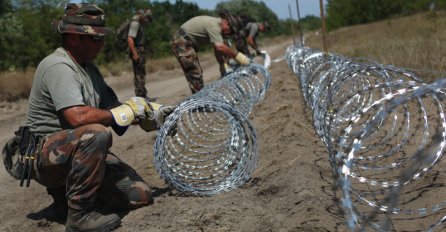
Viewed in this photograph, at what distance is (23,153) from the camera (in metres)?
4.40

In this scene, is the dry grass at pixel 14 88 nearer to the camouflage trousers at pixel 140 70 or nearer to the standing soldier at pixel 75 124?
the camouflage trousers at pixel 140 70

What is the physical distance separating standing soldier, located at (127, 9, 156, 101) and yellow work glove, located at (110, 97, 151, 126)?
6.84 metres

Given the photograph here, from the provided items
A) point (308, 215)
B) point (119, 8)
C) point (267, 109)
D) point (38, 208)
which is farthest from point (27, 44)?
point (308, 215)

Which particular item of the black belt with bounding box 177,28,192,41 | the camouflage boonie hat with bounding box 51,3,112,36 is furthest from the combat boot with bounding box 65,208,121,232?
the black belt with bounding box 177,28,192,41

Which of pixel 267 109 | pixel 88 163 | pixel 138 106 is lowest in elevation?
pixel 267 109

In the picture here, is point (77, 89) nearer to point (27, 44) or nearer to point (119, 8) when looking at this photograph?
point (27, 44)

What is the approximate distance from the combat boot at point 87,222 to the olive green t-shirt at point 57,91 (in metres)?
0.75

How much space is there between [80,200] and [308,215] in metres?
1.84

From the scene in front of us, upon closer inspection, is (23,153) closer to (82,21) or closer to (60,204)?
(60,204)

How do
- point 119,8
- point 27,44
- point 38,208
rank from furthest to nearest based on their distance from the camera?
point 119,8 → point 27,44 → point 38,208

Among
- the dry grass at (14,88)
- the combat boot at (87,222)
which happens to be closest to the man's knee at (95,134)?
Result: the combat boot at (87,222)

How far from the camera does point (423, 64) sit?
8789mm

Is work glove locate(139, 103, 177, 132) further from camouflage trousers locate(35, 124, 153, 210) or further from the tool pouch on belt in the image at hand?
the tool pouch on belt

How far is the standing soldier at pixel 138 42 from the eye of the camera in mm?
11039
